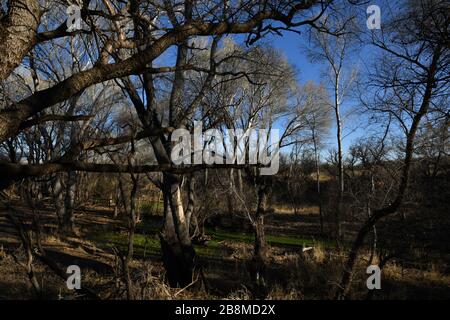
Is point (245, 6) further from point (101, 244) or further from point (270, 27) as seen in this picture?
point (101, 244)

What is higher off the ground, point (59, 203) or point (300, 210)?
point (59, 203)

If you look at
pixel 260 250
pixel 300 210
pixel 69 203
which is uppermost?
pixel 69 203

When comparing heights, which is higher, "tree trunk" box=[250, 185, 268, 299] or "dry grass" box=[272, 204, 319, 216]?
"tree trunk" box=[250, 185, 268, 299]

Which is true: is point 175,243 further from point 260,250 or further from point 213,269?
point 213,269

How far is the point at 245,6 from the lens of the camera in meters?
5.40

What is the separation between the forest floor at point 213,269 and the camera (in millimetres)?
5852

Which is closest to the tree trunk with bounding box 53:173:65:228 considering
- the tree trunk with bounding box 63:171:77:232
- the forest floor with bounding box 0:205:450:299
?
the tree trunk with bounding box 63:171:77:232

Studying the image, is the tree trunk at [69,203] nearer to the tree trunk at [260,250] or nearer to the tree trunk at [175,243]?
the tree trunk at [175,243]

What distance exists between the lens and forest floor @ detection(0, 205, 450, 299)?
5.85m

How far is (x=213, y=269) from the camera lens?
443 inches

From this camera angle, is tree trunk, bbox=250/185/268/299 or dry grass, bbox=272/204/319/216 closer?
tree trunk, bbox=250/185/268/299

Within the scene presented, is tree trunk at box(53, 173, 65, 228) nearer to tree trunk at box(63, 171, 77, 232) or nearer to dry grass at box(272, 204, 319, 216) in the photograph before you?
tree trunk at box(63, 171, 77, 232)

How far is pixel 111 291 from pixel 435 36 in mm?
6941

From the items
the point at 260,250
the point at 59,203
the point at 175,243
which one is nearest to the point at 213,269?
the point at 175,243
